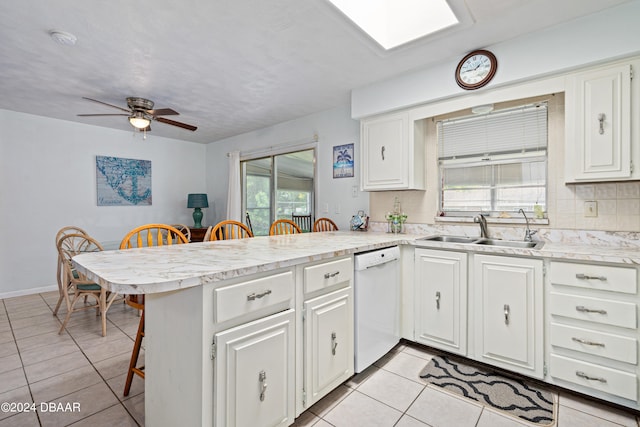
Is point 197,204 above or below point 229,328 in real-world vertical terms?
above

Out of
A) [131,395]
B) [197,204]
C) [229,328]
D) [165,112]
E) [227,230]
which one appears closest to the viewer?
[229,328]

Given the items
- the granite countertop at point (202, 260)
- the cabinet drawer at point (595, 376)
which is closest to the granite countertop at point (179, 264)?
the granite countertop at point (202, 260)

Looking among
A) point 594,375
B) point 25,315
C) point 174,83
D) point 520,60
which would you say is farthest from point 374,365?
point 25,315

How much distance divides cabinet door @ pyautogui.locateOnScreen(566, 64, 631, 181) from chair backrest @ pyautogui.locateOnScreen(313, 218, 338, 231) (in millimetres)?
2242

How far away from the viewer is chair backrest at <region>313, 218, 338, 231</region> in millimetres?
3559

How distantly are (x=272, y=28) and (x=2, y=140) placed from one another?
4091mm

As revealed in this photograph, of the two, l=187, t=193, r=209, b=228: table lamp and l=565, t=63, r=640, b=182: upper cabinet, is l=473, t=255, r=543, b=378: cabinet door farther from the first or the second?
l=187, t=193, r=209, b=228: table lamp

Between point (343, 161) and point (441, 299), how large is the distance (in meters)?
2.02

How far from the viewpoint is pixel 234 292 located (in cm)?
123

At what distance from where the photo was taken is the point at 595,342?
5.68 ft

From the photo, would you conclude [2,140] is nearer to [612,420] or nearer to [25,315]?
[25,315]

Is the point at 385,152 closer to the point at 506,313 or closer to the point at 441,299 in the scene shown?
the point at 441,299

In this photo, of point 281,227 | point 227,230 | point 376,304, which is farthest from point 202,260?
point 281,227

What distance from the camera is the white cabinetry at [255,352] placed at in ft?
3.89
